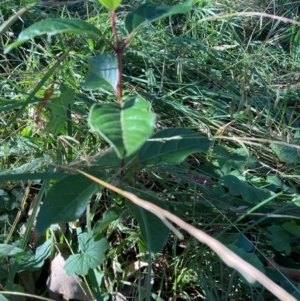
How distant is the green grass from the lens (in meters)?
1.19

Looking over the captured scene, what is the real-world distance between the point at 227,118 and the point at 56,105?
2.17 ft

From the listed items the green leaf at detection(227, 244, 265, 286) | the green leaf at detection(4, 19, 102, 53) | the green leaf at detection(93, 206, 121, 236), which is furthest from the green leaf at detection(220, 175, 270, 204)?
the green leaf at detection(4, 19, 102, 53)

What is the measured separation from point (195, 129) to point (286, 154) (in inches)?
11.3

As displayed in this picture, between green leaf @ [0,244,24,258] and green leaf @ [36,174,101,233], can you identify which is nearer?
green leaf @ [36,174,101,233]

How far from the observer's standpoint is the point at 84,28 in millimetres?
924

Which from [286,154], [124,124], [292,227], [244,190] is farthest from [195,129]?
[124,124]

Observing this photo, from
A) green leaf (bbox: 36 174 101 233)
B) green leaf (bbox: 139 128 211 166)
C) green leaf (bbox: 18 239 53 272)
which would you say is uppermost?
green leaf (bbox: 36 174 101 233)

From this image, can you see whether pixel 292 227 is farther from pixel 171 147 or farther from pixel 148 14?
pixel 148 14

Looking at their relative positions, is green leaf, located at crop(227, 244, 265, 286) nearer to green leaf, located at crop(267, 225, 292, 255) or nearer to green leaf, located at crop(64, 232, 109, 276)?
green leaf, located at crop(267, 225, 292, 255)

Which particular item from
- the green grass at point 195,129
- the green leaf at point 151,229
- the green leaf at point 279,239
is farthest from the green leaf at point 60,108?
the green leaf at point 279,239

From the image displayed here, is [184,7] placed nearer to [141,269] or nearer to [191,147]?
[191,147]

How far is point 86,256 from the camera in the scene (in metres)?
1.10

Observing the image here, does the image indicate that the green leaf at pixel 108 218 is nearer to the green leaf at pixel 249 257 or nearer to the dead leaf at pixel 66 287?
the dead leaf at pixel 66 287

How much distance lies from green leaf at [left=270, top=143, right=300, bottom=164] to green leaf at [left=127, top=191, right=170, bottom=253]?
23.0 inches
